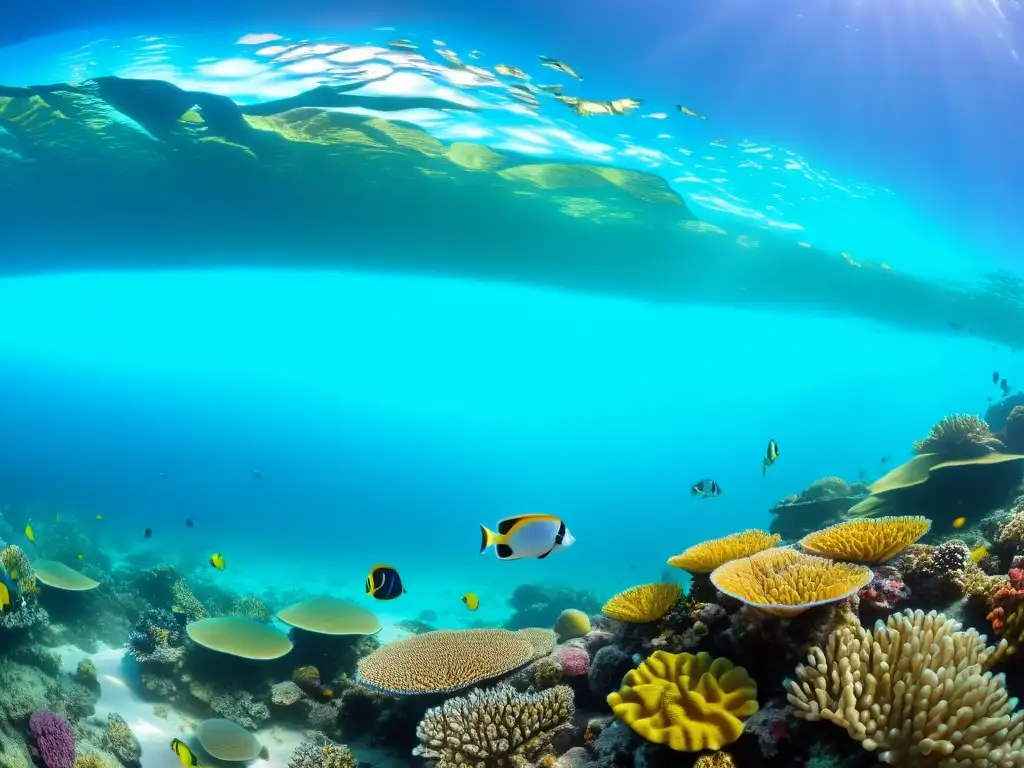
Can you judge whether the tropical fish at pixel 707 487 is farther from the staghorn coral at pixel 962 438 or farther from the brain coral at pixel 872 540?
the staghorn coral at pixel 962 438


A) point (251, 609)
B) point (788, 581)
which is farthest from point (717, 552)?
point (251, 609)

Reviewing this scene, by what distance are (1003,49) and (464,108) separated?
39.0 feet

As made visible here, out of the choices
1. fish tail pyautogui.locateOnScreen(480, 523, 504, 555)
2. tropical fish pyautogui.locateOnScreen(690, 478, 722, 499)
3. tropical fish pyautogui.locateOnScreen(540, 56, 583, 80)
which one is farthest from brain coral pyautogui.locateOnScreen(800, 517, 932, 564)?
tropical fish pyautogui.locateOnScreen(540, 56, 583, 80)

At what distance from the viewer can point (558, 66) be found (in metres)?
12.3

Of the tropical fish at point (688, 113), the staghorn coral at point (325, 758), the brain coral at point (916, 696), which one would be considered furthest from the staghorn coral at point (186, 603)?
the tropical fish at point (688, 113)

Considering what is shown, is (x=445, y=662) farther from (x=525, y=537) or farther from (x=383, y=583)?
(x=525, y=537)

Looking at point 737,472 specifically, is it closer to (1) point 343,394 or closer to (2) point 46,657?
(1) point 343,394

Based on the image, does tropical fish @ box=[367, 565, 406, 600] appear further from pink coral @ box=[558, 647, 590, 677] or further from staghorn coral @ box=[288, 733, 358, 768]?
pink coral @ box=[558, 647, 590, 677]

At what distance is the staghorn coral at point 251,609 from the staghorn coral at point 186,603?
5.02ft

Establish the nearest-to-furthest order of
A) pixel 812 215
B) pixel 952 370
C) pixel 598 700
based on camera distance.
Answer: pixel 598 700, pixel 812 215, pixel 952 370

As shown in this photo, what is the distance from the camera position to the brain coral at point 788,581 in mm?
3541

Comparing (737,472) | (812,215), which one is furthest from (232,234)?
(737,472)

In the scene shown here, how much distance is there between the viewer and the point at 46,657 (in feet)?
24.3

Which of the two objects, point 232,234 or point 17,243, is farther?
point 17,243
